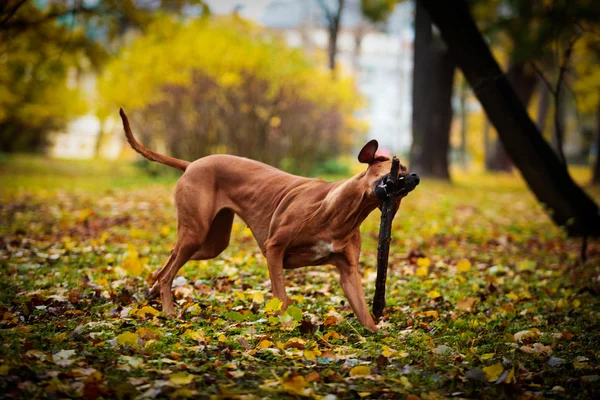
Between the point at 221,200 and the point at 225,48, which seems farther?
the point at 225,48

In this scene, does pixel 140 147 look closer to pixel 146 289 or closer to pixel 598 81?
pixel 146 289

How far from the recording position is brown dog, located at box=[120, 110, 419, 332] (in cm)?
463

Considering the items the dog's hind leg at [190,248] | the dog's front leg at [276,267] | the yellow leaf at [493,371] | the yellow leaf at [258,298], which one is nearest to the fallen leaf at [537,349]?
the yellow leaf at [493,371]

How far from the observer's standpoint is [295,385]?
3461 mm

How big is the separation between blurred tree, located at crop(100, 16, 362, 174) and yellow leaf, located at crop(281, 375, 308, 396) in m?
13.1

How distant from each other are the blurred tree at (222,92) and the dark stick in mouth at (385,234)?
1193cm

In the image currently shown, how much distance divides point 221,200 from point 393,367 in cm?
206

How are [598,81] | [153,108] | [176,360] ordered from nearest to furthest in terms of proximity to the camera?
[176,360] → [153,108] → [598,81]

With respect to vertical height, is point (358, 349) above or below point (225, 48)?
below

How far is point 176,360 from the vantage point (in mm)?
3938

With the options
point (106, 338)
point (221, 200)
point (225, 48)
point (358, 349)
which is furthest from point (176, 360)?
point (225, 48)

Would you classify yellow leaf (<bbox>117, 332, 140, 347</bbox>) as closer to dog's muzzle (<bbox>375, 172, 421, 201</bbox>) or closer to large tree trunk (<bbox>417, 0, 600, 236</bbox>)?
dog's muzzle (<bbox>375, 172, 421, 201</bbox>)

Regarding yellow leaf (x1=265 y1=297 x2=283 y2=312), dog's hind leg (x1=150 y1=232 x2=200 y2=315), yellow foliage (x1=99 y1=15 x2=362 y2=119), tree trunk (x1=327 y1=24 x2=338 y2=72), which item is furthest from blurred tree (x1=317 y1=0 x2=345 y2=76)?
yellow leaf (x1=265 y1=297 x2=283 y2=312)

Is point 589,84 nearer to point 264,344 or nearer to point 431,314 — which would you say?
point 431,314
